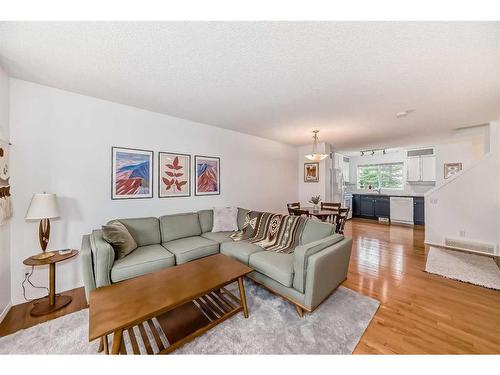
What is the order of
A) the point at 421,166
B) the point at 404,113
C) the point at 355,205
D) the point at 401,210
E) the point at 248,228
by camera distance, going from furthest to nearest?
the point at 355,205, the point at 401,210, the point at 421,166, the point at 248,228, the point at 404,113

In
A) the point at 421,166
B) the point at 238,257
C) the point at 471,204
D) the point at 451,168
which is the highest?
the point at 421,166

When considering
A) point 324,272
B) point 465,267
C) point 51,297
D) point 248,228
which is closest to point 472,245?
point 465,267

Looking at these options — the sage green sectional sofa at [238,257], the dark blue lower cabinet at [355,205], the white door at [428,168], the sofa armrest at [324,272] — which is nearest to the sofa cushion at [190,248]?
the sage green sectional sofa at [238,257]

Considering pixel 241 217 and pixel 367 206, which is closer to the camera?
pixel 241 217

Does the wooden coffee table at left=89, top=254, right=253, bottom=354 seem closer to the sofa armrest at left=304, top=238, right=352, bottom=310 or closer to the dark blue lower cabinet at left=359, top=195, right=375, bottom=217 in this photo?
the sofa armrest at left=304, top=238, right=352, bottom=310

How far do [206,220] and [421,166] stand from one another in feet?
22.1

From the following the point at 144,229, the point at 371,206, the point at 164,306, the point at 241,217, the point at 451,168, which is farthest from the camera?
the point at 371,206

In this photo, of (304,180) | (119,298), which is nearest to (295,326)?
(119,298)

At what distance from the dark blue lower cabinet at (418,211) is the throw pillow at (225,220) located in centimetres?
583

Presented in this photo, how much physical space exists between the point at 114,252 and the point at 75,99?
195cm

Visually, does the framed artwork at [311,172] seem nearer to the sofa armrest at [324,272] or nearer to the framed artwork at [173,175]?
the sofa armrest at [324,272]

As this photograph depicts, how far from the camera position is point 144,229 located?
8.61 ft

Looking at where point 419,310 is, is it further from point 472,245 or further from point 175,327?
point 472,245
